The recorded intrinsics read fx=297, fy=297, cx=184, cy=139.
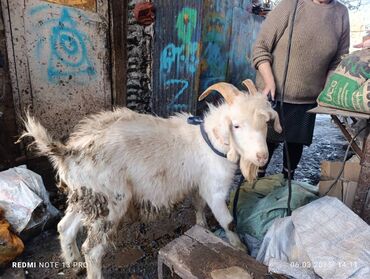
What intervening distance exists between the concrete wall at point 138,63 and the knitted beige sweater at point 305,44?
1.86 metres

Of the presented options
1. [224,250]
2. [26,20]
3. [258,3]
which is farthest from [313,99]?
[258,3]

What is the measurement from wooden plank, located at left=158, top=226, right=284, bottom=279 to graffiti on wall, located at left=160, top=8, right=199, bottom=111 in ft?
9.40

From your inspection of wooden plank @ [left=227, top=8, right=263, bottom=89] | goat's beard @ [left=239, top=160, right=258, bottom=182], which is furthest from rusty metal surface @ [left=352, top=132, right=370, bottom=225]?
wooden plank @ [left=227, top=8, right=263, bottom=89]

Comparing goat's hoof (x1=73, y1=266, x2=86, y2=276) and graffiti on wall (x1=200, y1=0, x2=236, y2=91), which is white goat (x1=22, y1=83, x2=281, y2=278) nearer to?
goat's hoof (x1=73, y1=266, x2=86, y2=276)

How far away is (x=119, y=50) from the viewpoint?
381 cm

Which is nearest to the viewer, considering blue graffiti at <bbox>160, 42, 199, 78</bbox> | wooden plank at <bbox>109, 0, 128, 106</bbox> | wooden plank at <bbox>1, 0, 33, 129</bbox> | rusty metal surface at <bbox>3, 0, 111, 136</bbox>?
wooden plank at <bbox>1, 0, 33, 129</bbox>

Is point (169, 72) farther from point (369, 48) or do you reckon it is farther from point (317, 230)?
point (317, 230)

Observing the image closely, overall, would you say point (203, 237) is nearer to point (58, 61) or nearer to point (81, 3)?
point (58, 61)

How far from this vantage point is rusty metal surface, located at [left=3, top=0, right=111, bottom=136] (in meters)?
3.07

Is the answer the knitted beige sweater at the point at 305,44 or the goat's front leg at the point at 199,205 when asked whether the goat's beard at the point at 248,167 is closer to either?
the goat's front leg at the point at 199,205

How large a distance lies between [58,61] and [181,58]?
6.26 ft

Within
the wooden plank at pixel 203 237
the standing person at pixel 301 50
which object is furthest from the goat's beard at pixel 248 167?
the standing person at pixel 301 50

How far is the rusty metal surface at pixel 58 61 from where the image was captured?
3.07 meters

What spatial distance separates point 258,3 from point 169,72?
5.03m
